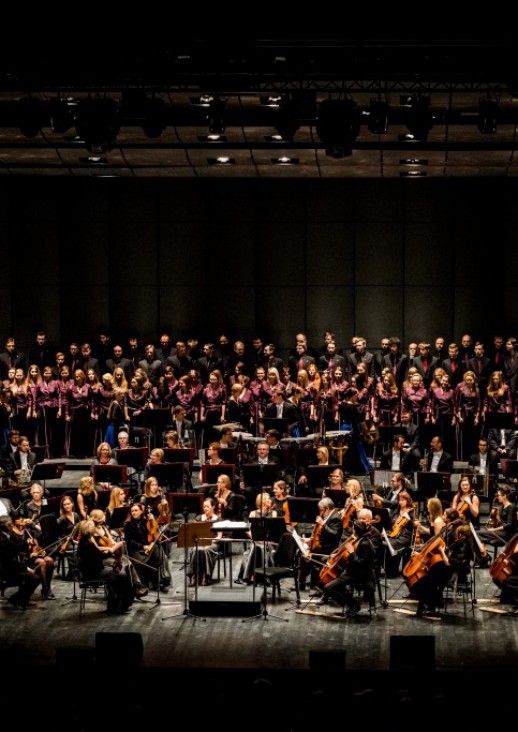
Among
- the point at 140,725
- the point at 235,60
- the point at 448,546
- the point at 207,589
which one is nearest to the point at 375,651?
the point at 448,546

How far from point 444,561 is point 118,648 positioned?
4129mm

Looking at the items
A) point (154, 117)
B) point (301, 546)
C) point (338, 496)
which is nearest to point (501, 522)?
point (338, 496)

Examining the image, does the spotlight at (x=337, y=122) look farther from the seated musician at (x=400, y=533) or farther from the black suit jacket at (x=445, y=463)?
the black suit jacket at (x=445, y=463)

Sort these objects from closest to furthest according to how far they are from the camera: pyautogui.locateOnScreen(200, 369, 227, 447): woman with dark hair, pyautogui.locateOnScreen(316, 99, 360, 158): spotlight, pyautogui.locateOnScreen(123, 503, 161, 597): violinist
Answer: pyautogui.locateOnScreen(123, 503, 161, 597): violinist → pyautogui.locateOnScreen(316, 99, 360, 158): spotlight → pyautogui.locateOnScreen(200, 369, 227, 447): woman with dark hair

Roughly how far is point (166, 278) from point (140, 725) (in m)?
15.6

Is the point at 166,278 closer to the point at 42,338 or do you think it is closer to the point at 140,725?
the point at 42,338

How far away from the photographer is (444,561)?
1227cm

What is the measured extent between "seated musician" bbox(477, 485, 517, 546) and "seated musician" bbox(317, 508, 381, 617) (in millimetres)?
1669

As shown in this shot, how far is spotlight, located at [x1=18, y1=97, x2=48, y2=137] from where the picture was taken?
573 inches

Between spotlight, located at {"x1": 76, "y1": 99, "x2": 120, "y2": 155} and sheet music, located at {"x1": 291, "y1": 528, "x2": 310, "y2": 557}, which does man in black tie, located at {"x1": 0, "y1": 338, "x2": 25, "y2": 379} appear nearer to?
spotlight, located at {"x1": 76, "y1": 99, "x2": 120, "y2": 155}

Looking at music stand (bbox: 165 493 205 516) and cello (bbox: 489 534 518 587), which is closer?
cello (bbox: 489 534 518 587)

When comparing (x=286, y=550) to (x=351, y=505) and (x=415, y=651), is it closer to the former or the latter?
(x=351, y=505)

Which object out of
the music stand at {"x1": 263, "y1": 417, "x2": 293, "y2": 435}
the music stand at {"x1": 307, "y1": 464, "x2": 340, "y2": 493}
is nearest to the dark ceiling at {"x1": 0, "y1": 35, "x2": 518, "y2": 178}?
the music stand at {"x1": 263, "y1": 417, "x2": 293, "y2": 435}

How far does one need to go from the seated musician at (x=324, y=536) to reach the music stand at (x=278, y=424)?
278cm
